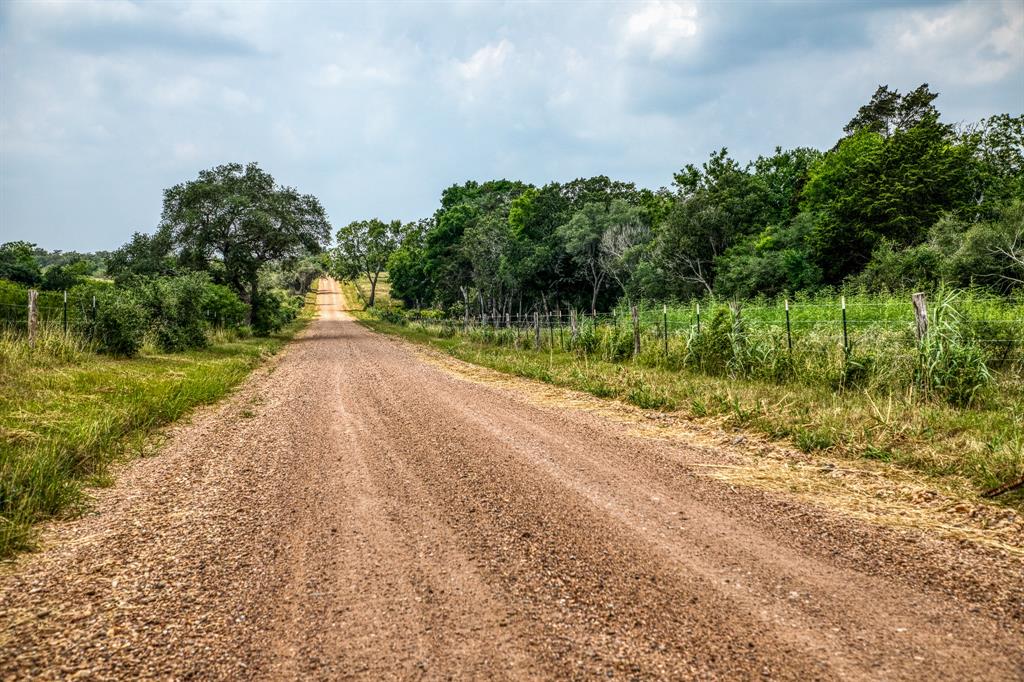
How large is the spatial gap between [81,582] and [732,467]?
Result: 5.75 meters

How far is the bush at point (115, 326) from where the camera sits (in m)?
14.8

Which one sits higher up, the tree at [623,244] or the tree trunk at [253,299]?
the tree at [623,244]

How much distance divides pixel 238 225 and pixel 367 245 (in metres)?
58.9

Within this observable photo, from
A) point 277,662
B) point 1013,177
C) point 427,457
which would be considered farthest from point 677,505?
point 1013,177

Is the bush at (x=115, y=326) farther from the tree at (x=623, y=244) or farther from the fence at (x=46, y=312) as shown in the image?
the tree at (x=623, y=244)

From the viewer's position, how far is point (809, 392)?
9.16 metres

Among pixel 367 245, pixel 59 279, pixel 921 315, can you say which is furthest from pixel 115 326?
pixel 367 245

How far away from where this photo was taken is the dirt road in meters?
2.73

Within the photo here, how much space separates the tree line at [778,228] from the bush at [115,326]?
24.6 meters

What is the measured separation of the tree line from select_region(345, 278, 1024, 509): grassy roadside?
13927 mm

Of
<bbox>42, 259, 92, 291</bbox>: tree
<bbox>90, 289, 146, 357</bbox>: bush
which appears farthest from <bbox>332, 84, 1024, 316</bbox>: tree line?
<bbox>42, 259, 92, 291</bbox>: tree

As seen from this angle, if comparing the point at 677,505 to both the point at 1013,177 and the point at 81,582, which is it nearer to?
the point at 81,582

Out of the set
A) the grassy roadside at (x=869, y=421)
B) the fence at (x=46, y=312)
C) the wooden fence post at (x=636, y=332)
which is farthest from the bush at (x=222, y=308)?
the grassy roadside at (x=869, y=421)

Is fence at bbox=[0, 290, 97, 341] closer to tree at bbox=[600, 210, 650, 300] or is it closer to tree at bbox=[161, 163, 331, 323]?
tree at bbox=[161, 163, 331, 323]
